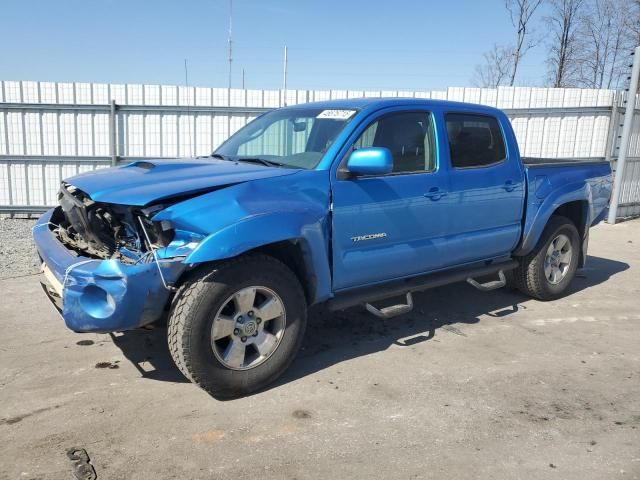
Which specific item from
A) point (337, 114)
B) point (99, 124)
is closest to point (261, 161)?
point (337, 114)

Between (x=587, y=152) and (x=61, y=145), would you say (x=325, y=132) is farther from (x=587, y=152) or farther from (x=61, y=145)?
Answer: (x=587, y=152)

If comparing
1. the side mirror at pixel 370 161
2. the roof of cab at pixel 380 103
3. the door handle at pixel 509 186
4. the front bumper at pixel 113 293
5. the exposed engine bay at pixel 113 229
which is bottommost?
the front bumper at pixel 113 293

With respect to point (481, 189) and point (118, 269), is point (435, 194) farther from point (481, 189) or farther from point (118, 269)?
point (118, 269)

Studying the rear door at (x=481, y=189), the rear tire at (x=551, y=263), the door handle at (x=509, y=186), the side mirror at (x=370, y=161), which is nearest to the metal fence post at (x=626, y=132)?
the rear tire at (x=551, y=263)

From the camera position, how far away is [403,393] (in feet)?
11.9

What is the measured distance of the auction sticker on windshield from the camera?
4074 millimetres

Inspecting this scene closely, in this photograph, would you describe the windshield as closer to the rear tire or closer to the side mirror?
the side mirror

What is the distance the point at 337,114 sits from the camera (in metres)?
4.16

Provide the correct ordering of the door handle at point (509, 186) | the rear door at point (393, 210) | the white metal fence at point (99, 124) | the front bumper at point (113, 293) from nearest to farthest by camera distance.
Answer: the front bumper at point (113, 293), the rear door at point (393, 210), the door handle at point (509, 186), the white metal fence at point (99, 124)

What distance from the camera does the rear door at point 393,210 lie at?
379 cm

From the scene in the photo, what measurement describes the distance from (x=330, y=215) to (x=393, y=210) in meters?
0.58

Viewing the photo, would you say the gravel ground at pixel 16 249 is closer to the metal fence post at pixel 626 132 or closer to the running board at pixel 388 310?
the running board at pixel 388 310

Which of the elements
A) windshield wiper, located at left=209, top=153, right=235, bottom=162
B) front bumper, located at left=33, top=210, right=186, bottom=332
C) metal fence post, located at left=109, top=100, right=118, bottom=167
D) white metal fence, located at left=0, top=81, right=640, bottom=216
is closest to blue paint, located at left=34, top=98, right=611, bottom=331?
front bumper, located at left=33, top=210, right=186, bottom=332

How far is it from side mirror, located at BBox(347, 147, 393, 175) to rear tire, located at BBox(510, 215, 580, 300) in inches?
101
